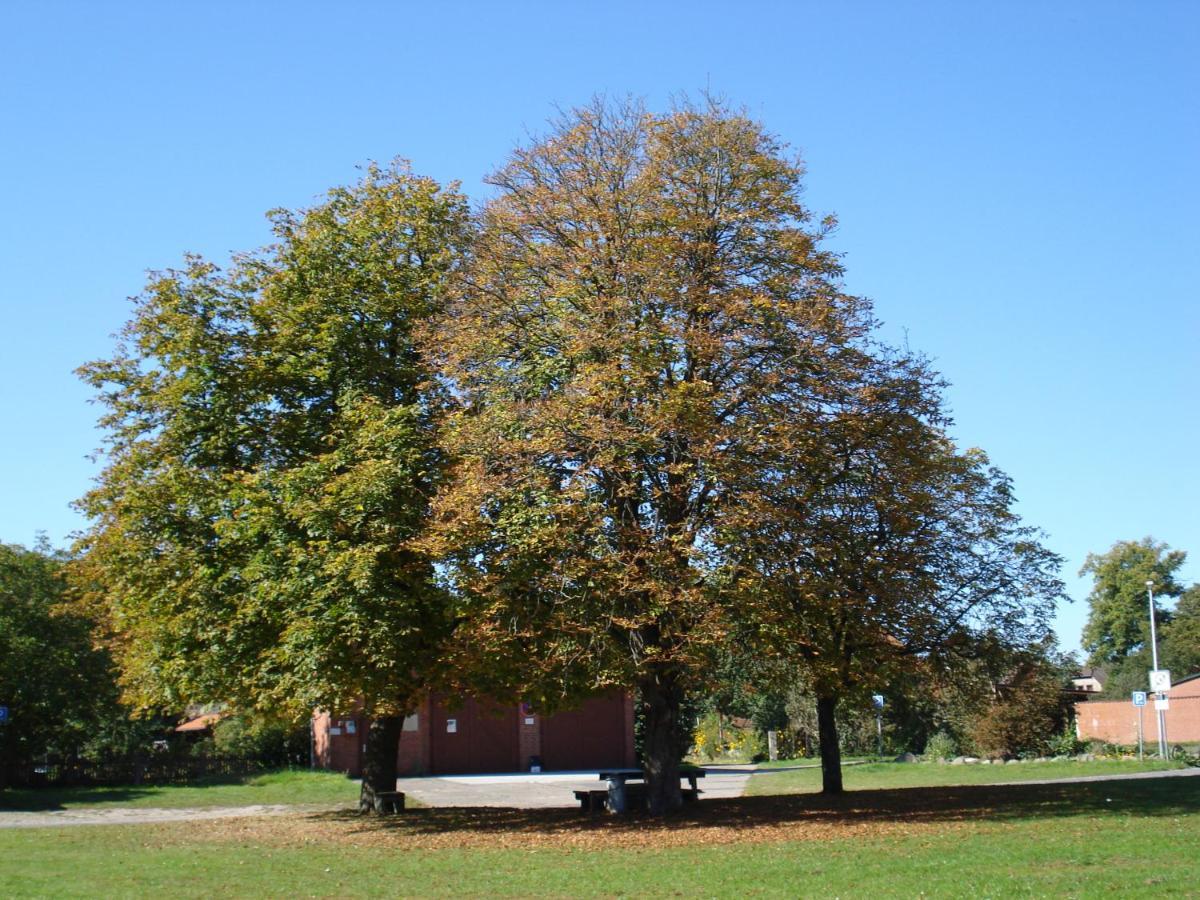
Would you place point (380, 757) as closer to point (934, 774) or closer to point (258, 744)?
point (934, 774)

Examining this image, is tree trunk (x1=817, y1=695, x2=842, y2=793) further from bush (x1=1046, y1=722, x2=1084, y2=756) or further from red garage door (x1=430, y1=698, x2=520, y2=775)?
red garage door (x1=430, y1=698, x2=520, y2=775)

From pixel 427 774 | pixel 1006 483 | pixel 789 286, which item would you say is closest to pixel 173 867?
pixel 789 286

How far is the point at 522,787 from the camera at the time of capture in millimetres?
34469

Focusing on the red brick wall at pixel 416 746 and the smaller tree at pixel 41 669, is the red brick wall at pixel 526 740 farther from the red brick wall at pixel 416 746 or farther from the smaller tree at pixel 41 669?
the smaller tree at pixel 41 669

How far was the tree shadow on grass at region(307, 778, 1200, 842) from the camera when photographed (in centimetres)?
1894

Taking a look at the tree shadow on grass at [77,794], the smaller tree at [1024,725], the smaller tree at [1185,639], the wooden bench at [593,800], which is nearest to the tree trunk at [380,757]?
the wooden bench at [593,800]

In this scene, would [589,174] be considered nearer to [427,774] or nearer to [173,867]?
[173,867]

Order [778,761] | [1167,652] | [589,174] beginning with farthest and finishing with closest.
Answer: [1167,652] < [778,761] < [589,174]

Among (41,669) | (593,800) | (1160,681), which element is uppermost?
(41,669)

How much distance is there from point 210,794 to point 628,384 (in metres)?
22.5

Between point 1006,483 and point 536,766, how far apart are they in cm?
2616

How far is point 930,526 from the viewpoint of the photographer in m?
22.3

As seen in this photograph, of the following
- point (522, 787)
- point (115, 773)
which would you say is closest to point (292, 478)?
point (522, 787)

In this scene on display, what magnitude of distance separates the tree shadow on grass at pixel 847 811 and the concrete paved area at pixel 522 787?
137 inches
